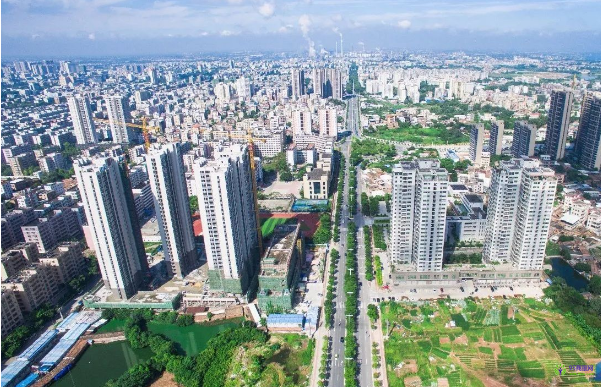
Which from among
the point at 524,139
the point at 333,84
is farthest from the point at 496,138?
the point at 333,84

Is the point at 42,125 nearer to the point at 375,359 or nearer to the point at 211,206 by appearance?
the point at 211,206

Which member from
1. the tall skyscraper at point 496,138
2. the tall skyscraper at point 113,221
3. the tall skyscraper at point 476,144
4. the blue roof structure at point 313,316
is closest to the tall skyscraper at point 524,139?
the tall skyscraper at point 496,138

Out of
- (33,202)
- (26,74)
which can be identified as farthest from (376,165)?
(26,74)

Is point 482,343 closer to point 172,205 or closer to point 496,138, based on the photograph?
point 172,205

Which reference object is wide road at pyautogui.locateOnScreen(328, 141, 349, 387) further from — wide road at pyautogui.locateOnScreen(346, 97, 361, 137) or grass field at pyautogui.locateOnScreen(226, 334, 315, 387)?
wide road at pyautogui.locateOnScreen(346, 97, 361, 137)

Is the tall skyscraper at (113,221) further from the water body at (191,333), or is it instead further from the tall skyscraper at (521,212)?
the tall skyscraper at (521,212)

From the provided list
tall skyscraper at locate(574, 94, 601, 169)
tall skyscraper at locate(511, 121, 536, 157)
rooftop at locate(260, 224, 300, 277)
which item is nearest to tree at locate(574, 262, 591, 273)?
rooftop at locate(260, 224, 300, 277)

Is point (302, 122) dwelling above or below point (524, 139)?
above
